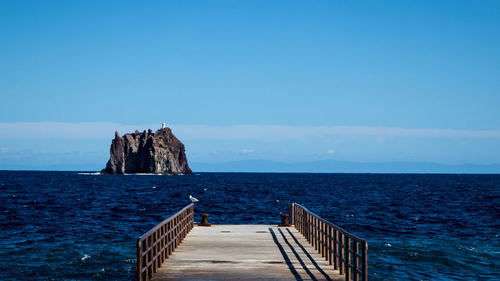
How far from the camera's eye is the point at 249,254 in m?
15.9

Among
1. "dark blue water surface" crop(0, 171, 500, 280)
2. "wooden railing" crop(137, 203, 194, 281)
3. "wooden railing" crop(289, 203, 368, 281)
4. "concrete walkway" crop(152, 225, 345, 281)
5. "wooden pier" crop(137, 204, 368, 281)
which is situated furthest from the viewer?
"dark blue water surface" crop(0, 171, 500, 280)

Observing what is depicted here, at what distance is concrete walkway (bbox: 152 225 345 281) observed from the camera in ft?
41.5

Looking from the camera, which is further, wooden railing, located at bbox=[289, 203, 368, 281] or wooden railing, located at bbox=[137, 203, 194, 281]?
wooden railing, located at bbox=[137, 203, 194, 281]

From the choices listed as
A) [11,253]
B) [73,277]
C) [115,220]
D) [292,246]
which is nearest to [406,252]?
[292,246]

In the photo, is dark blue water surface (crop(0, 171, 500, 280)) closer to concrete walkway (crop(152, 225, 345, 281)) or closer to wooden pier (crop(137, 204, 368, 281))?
wooden pier (crop(137, 204, 368, 281))

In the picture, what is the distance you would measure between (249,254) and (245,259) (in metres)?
0.95

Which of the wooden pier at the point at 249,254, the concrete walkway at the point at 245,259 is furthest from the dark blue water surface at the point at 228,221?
the concrete walkway at the point at 245,259

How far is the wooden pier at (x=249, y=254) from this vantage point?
475 inches

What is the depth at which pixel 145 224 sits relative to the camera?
39.3 meters

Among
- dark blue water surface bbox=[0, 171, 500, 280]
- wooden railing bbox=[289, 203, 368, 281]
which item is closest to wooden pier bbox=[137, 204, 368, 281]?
wooden railing bbox=[289, 203, 368, 281]

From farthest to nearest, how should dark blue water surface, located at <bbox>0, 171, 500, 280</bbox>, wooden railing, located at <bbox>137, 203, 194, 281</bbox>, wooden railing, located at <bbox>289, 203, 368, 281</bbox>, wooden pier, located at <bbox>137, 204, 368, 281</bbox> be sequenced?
dark blue water surface, located at <bbox>0, 171, 500, 280</bbox>
wooden pier, located at <bbox>137, 204, 368, 281</bbox>
wooden railing, located at <bbox>137, 203, 194, 281</bbox>
wooden railing, located at <bbox>289, 203, 368, 281</bbox>

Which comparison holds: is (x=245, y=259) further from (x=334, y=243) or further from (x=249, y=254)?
(x=334, y=243)

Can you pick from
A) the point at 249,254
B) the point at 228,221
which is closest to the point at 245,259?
the point at 249,254

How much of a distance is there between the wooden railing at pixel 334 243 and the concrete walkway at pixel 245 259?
0.30 m
